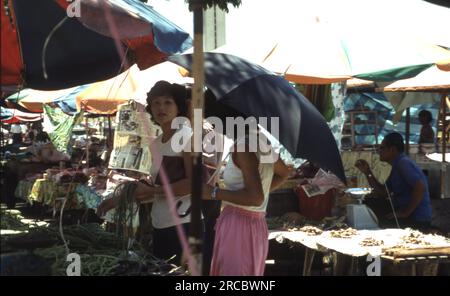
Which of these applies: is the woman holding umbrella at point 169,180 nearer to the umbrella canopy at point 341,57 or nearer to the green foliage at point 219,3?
the green foliage at point 219,3

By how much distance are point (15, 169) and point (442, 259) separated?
10.2 metres

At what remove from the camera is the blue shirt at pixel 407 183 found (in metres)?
5.87

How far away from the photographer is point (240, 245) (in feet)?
11.2

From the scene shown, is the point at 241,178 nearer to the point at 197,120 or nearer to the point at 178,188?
the point at 178,188

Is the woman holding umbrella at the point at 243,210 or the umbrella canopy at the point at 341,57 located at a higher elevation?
the umbrella canopy at the point at 341,57

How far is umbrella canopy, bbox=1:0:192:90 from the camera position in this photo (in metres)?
3.34

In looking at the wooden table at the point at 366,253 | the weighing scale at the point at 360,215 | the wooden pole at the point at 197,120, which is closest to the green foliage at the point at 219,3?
the wooden pole at the point at 197,120

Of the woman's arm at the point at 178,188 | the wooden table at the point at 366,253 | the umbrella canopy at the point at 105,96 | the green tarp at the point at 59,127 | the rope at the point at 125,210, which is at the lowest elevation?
the wooden table at the point at 366,253

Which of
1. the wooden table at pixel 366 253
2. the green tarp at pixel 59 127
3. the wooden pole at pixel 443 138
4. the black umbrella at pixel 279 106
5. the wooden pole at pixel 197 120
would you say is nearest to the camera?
the wooden pole at pixel 197 120

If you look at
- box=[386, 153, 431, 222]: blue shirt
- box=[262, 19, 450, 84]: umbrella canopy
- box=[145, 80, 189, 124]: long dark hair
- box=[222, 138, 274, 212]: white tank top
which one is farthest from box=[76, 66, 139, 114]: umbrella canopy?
box=[222, 138, 274, 212]: white tank top

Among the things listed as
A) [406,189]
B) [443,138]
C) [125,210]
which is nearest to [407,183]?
[406,189]

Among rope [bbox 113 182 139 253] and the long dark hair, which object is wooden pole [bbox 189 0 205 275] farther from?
the long dark hair

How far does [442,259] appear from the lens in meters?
4.68
